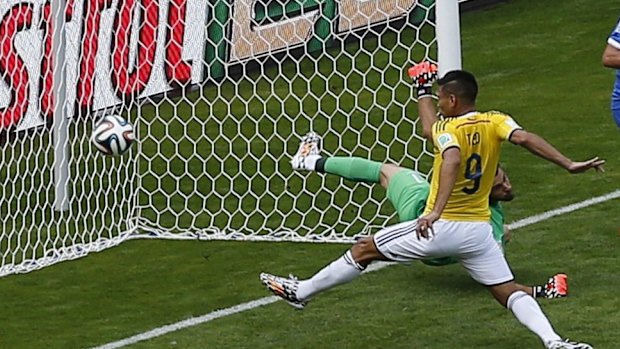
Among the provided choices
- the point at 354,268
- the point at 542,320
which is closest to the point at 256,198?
the point at 354,268

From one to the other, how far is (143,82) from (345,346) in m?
3.98

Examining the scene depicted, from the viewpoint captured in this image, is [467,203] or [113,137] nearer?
[467,203]

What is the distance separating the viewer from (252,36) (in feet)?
35.6

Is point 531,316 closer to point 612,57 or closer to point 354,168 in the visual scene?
point 612,57

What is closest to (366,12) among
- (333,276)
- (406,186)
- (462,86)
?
(406,186)

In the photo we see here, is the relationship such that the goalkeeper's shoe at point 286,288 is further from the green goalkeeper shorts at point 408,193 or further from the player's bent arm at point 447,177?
the player's bent arm at point 447,177

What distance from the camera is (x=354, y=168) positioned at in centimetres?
845

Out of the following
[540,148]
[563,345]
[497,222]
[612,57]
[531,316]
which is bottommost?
[563,345]

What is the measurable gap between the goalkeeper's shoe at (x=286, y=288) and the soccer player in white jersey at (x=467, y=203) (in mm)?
551

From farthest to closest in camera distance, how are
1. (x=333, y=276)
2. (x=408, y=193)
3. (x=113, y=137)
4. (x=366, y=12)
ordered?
(x=366, y=12) < (x=113, y=137) < (x=408, y=193) < (x=333, y=276)

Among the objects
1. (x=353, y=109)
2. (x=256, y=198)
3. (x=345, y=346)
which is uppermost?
(x=353, y=109)

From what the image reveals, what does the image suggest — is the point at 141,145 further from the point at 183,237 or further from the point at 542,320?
the point at 542,320

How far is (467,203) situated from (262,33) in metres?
4.63

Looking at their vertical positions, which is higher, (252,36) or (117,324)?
(252,36)
